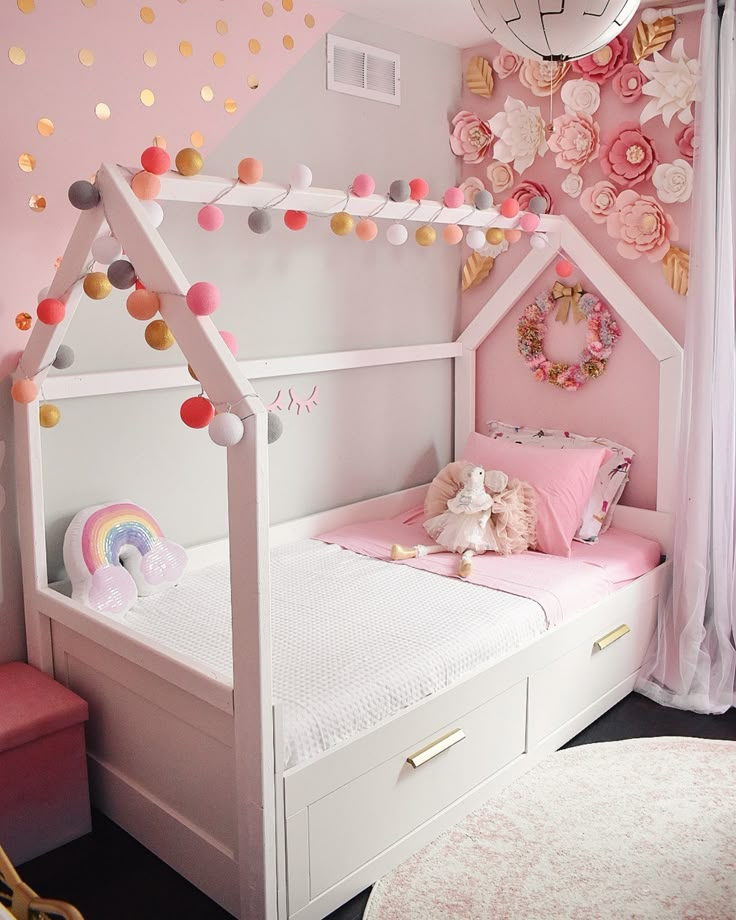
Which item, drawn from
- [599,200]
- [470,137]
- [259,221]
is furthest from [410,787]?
[470,137]

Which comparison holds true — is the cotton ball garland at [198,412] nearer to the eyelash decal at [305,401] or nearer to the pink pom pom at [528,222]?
the eyelash decal at [305,401]

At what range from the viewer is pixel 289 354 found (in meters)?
2.99

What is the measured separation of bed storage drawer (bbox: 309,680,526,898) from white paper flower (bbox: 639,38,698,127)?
1.85 metres

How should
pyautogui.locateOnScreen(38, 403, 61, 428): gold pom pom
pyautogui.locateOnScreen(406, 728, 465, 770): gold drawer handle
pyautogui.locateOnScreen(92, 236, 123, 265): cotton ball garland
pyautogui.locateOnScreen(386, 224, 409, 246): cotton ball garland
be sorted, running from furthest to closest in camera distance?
pyautogui.locateOnScreen(386, 224, 409, 246): cotton ball garland < pyautogui.locateOnScreen(38, 403, 61, 428): gold pom pom < pyautogui.locateOnScreen(406, 728, 465, 770): gold drawer handle < pyautogui.locateOnScreen(92, 236, 123, 265): cotton ball garland

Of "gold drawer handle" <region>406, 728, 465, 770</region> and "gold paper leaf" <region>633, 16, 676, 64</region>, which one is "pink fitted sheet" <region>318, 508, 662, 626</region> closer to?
"gold drawer handle" <region>406, 728, 465, 770</region>

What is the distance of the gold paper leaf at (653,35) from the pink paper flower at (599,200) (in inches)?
16.2

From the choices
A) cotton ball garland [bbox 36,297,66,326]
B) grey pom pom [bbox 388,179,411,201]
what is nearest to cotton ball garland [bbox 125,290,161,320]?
cotton ball garland [bbox 36,297,66,326]

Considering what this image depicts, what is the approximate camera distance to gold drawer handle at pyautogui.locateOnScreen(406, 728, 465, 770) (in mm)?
2047

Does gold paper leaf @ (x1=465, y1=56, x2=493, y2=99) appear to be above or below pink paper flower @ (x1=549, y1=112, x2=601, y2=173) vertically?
above

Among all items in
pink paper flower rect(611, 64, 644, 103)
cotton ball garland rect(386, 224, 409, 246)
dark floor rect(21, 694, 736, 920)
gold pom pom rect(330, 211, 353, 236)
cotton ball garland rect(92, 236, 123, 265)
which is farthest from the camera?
pink paper flower rect(611, 64, 644, 103)

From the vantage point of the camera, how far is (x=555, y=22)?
149 cm

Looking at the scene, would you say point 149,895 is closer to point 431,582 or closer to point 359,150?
point 431,582

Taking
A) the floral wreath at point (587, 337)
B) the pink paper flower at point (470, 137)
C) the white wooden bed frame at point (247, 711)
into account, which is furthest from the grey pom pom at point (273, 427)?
the pink paper flower at point (470, 137)

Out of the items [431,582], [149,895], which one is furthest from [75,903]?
[431,582]
